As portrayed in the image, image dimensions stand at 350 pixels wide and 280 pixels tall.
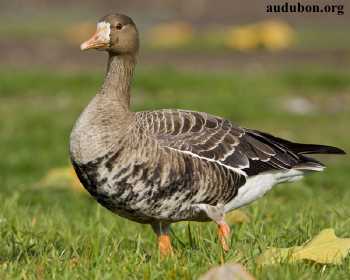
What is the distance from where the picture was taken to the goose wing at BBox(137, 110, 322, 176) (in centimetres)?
639

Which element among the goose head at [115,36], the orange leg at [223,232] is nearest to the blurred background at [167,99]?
the orange leg at [223,232]

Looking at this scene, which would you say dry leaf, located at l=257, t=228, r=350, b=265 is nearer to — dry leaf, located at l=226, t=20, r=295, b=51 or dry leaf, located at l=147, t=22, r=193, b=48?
dry leaf, located at l=226, t=20, r=295, b=51

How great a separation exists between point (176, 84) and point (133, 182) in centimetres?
1385

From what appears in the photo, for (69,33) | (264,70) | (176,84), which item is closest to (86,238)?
(176,84)

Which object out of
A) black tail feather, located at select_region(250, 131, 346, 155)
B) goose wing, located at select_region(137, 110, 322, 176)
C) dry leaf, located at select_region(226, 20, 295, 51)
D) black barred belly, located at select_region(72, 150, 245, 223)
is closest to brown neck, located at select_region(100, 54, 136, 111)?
goose wing, located at select_region(137, 110, 322, 176)

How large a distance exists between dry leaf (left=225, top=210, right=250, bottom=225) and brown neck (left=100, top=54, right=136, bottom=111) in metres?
1.54

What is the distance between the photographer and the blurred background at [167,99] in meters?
6.88

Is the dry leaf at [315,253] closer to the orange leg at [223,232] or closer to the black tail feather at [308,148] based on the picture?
the orange leg at [223,232]

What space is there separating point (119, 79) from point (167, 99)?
11.4m

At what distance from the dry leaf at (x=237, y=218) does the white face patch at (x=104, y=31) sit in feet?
6.42

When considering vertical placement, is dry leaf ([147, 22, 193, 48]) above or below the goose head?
below

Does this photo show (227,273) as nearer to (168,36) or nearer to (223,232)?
(223,232)

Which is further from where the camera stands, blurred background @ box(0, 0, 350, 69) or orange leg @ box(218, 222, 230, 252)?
blurred background @ box(0, 0, 350, 69)

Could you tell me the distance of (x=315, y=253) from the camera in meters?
5.24
